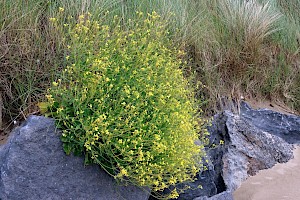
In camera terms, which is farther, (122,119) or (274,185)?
(274,185)

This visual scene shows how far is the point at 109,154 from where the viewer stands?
98.2 inches

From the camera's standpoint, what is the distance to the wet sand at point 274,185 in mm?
3372

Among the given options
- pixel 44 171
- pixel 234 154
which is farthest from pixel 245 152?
pixel 44 171

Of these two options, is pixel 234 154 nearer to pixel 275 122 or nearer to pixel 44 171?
pixel 275 122

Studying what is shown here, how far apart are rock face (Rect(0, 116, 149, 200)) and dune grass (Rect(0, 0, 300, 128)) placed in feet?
2.56

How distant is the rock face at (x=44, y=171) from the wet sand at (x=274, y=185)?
121cm

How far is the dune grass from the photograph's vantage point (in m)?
3.46

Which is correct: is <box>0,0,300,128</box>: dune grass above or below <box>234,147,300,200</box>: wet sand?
above

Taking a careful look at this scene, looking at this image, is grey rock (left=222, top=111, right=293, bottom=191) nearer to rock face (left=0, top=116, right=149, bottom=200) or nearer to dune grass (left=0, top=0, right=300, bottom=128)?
dune grass (left=0, top=0, right=300, bottom=128)

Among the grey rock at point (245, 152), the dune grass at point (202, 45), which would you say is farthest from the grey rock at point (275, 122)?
the grey rock at point (245, 152)

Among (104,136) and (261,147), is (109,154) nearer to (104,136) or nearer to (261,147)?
(104,136)

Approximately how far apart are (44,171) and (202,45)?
8.34ft

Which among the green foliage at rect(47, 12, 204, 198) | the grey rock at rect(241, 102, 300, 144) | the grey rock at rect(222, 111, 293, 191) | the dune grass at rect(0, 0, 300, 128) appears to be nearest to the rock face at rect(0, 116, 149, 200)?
the green foliage at rect(47, 12, 204, 198)

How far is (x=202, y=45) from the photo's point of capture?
4613 millimetres
